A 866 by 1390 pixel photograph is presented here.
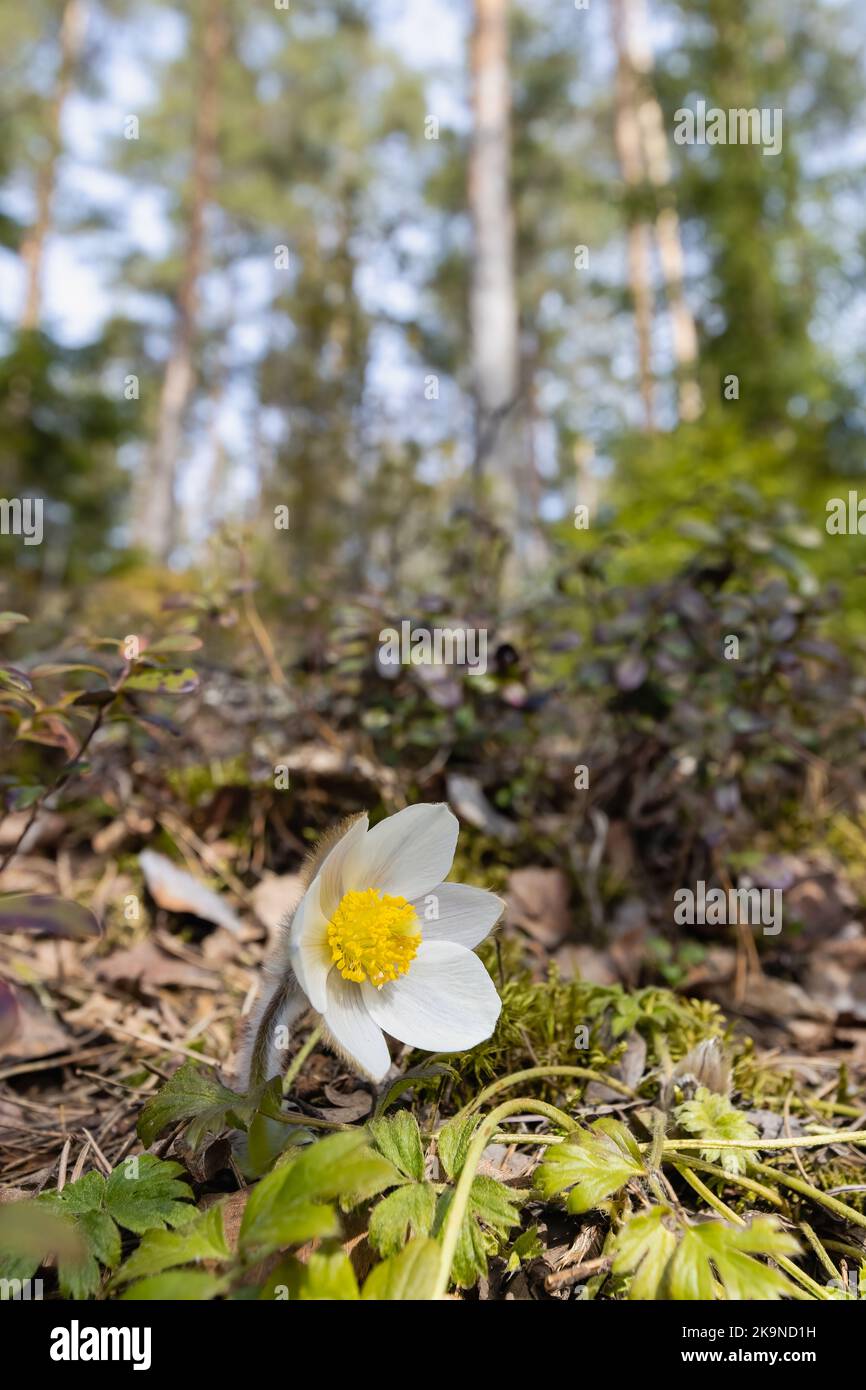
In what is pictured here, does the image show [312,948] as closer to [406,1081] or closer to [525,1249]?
[406,1081]

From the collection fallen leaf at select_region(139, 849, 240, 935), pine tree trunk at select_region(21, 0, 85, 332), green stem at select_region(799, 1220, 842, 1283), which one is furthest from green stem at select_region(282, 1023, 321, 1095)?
pine tree trunk at select_region(21, 0, 85, 332)

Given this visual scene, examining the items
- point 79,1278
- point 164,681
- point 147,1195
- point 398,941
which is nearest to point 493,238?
point 164,681

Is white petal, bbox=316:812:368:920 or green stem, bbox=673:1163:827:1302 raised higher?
white petal, bbox=316:812:368:920

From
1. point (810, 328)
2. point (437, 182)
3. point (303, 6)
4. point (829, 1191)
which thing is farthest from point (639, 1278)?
point (303, 6)

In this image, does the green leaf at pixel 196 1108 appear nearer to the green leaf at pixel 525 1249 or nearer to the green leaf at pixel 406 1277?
the green leaf at pixel 406 1277

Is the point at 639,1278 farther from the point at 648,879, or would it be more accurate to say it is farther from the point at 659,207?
the point at 659,207

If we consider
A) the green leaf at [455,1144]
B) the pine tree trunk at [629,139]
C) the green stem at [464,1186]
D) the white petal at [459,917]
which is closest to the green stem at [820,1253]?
the green stem at [464,1186]

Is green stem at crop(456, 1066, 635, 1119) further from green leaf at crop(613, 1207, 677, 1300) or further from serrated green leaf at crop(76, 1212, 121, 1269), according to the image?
serrated green leaf at crop(76, 1212, 121, 1269)
